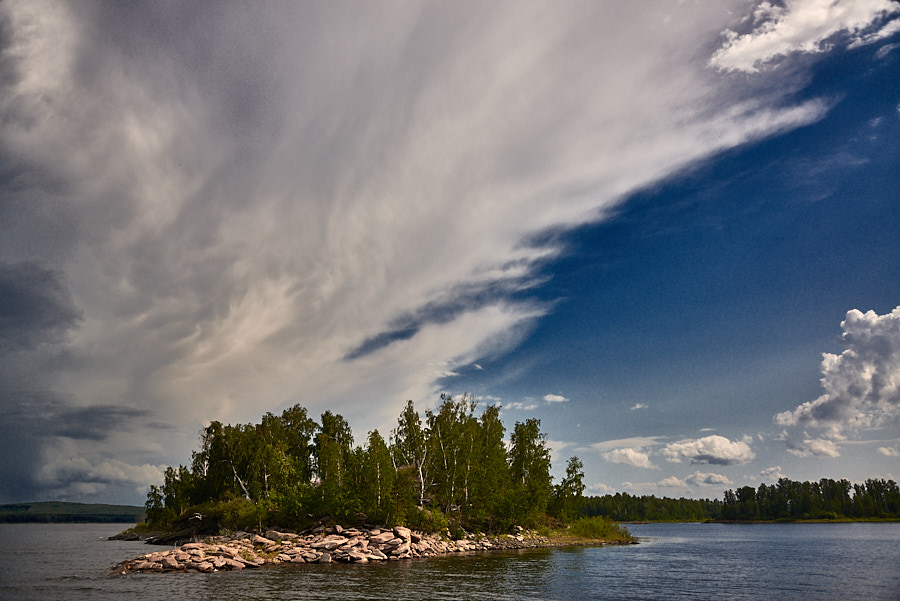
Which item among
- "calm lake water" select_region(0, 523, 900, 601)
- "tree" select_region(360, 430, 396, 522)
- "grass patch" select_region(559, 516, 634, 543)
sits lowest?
"grass patch" select_region(559, 516, 634, 543)

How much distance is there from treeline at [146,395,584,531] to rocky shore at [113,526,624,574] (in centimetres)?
402

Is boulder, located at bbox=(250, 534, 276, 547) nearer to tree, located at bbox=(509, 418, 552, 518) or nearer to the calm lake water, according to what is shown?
the calm lake water

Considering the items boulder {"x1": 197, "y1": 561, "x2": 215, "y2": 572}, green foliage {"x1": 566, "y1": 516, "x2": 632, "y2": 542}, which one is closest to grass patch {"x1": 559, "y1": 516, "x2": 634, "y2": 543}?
green foliage {"x1": 566, "y1": 516, "x2": 632, "y2": 542}

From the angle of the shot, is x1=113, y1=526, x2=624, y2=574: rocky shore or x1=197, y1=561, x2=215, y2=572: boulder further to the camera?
x1=113, y1=526, x2=624, y2=574: rocky shore

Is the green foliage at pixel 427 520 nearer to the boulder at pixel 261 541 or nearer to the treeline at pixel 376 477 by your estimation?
the treeline at pixel 376 477

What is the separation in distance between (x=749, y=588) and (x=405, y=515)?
46.0 m

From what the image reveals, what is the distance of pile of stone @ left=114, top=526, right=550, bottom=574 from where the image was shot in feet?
181

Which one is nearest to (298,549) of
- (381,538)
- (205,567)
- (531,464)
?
(381,538)

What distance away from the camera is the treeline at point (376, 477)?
78.2m

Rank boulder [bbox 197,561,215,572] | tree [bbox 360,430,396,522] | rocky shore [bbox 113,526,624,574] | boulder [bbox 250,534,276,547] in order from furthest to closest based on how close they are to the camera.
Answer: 1. tree [bbox 360,430,396,522]
2. boulder [bbox 250,534,276,547]
3. rocky shore [bbox 113,526,624,574]
4. boulder [bbox 197,561,215,572]

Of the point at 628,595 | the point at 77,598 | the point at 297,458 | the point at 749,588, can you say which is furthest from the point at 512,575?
the point at 297,458

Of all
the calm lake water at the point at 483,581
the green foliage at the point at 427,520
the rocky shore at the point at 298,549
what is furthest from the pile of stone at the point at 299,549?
the calm lake water at the point at 483,581

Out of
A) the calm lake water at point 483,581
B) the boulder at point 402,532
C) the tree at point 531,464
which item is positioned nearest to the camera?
the calm lake water at point 483,581

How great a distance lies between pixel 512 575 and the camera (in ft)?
169
